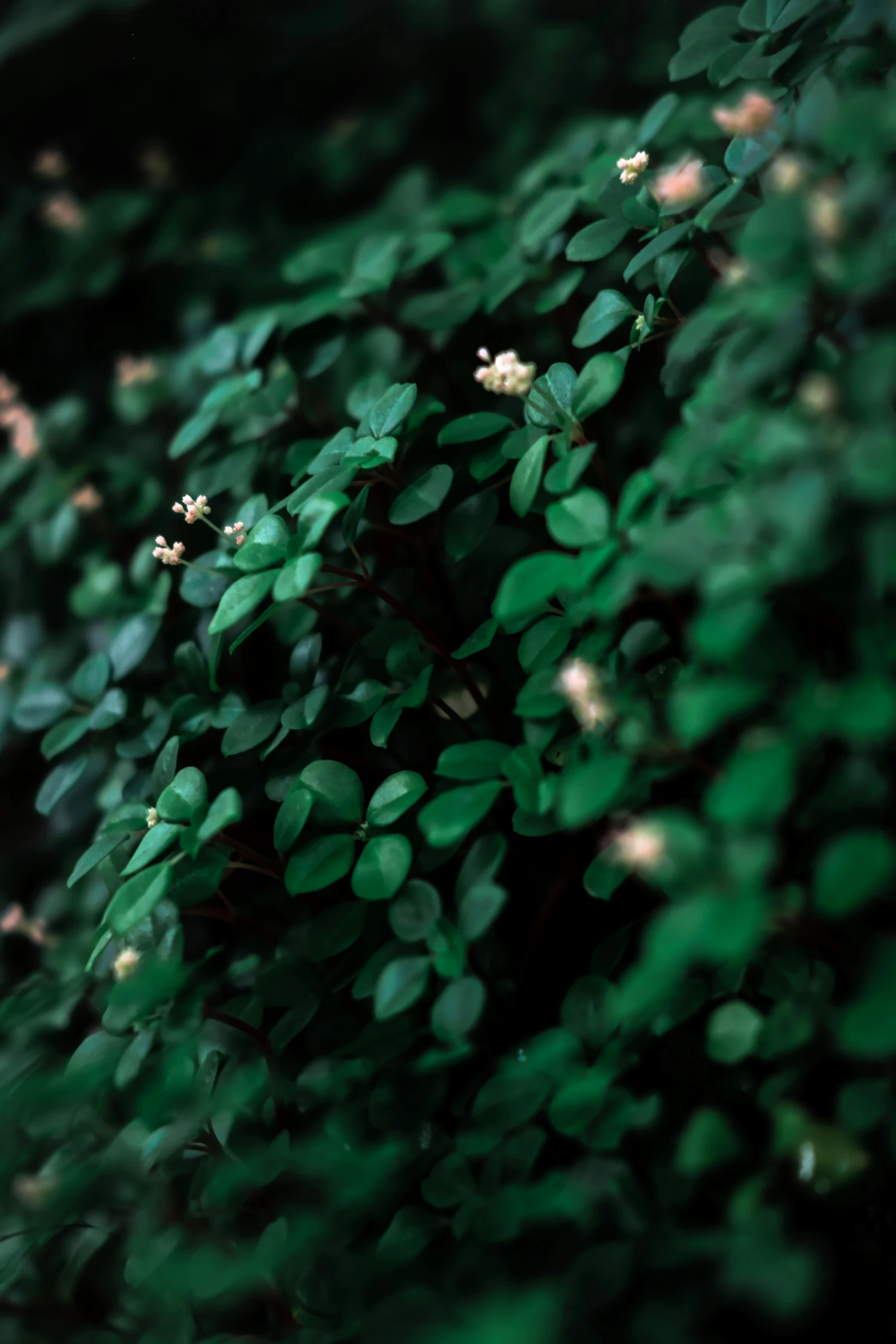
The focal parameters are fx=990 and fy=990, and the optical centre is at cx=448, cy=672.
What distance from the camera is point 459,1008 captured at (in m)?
0.67

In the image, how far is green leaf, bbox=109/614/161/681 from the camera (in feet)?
3.44

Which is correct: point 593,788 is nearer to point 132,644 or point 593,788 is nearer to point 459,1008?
point 459,1008

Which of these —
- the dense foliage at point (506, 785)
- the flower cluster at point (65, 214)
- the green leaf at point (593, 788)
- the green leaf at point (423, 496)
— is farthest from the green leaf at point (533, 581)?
the flower cluster at point (65, 214)

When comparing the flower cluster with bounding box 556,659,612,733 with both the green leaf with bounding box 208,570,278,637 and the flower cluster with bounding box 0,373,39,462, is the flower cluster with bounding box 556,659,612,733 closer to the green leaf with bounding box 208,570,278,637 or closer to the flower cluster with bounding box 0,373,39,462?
the green leaf with bounding box 208,570,278,637

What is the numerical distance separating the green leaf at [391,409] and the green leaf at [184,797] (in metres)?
0.33

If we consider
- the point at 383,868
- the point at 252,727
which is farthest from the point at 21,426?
the point at 383,868

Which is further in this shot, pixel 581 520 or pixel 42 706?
pixel 42 706

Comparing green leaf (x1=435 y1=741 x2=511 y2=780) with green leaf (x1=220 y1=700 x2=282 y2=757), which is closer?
green leaf (x1=435 y1=741 x2=511 y2=780)

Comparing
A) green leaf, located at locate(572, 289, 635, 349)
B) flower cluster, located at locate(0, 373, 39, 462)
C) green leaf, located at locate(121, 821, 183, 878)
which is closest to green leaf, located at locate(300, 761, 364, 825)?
green leaf, located at locate(121, 821, 183, 878)

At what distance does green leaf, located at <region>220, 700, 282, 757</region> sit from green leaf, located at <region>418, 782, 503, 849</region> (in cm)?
25

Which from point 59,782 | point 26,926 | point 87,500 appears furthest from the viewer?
point 87,500

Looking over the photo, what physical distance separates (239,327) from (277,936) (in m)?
0.74

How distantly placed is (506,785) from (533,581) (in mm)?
165

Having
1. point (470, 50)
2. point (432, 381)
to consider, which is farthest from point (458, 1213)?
point (470, 50)
